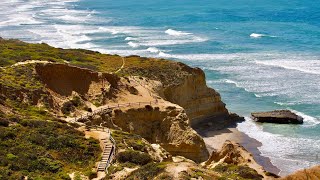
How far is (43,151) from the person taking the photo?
31.8 m

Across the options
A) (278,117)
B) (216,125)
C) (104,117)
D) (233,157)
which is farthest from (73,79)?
(278,117)

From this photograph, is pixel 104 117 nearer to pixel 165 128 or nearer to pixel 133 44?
pixel 165 128

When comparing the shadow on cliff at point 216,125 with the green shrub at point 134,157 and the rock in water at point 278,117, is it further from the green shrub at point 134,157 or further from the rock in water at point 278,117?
the green shrub at point 134,157

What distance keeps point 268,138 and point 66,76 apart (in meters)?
22.4

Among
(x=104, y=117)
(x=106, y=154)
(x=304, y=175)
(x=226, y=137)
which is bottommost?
(x=226, y=137)

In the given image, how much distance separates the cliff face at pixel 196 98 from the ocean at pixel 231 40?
3.92 metres

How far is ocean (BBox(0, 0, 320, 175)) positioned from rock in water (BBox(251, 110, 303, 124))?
0.86 m

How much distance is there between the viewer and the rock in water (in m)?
61.7

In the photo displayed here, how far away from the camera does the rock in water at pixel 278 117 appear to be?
61.7 m

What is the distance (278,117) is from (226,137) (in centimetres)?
789

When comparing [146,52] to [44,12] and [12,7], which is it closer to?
[44,12]

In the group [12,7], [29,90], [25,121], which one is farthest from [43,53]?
[12,7]

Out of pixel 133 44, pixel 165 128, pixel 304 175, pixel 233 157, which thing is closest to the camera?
pixel 304 175

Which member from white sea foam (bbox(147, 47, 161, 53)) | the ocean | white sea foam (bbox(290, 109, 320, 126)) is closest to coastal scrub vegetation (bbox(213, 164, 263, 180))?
the ocean
